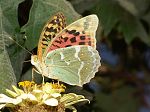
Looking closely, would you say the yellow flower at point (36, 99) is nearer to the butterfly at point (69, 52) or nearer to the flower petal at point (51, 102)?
the flower petal at point (51, 102)

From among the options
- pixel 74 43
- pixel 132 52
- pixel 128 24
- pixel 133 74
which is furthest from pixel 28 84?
pixel 133 74

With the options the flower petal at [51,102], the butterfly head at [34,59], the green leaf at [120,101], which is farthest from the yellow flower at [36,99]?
the green leaf at [120,101]

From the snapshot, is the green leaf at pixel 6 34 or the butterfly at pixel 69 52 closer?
the green leaf at pixel 6 34

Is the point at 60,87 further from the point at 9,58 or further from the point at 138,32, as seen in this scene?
the point at 138,32

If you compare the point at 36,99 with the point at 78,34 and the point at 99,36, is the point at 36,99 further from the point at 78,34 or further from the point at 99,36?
the point at 99,36

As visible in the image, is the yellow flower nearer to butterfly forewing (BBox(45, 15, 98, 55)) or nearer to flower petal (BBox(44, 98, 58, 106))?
flower petal (BBox(44, 98, 58, 106))

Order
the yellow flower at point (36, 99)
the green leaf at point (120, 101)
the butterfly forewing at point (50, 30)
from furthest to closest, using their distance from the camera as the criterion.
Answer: the green leaf at point (120, 101)
the butterfly forewing at point (50, 30)
the yellow flower at point (36, 99)

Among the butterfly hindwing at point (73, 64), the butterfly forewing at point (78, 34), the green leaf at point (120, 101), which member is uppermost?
the butterfly forewing at point (78, 34)
